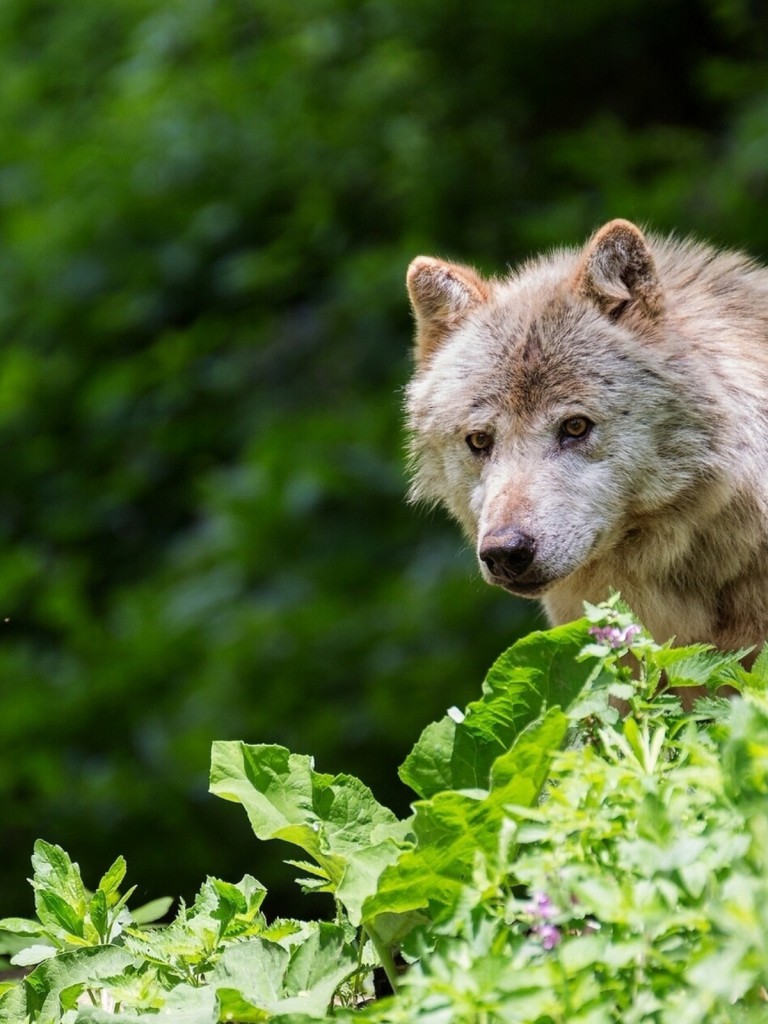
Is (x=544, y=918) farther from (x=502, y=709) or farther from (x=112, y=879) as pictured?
(x=112, y=879)

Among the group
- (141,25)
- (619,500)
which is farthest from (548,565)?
(141,25)

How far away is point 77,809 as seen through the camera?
8219 mm

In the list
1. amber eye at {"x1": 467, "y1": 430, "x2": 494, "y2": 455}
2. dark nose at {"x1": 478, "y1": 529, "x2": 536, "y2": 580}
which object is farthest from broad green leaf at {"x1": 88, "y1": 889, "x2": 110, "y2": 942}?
amber eye at {"x1": 467, "y1": 430, "x2": 494, "y2": 455}

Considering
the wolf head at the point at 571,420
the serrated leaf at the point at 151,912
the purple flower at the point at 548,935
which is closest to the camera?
the purple flower at the point at 548,935

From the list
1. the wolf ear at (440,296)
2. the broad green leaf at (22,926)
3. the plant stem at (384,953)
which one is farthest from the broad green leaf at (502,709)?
the wolf ear at (440,296)

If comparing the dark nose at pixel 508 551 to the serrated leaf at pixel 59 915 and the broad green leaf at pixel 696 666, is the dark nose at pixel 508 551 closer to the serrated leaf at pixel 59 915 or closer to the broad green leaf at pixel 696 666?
the broad green leaf at pixel 696 666

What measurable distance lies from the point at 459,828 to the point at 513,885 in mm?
173

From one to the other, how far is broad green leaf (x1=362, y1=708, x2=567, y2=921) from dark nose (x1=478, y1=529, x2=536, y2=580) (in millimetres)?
1293

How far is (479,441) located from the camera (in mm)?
4094

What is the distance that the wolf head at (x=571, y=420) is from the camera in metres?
3.74

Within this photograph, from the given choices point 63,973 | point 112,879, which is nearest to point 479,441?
point 112,879

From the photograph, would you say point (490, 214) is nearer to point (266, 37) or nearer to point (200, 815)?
point (266, 37)

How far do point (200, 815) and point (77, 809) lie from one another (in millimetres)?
728

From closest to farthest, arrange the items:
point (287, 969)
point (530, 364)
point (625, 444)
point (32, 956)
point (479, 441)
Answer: point (287, 969) < point (32, 956) < point (625, 444) < point (530, 364) < point (479, 441)
